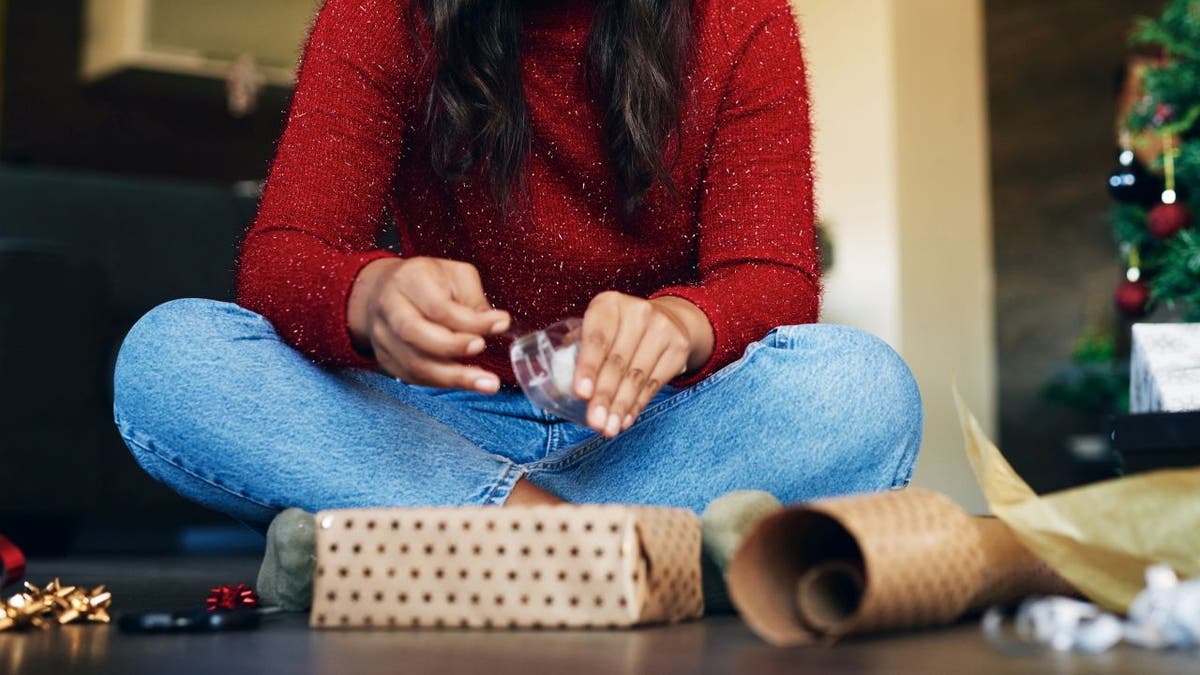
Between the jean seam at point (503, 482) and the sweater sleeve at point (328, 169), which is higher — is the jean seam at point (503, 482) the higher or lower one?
the lower one

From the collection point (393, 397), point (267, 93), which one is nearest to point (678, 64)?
point (393, 397)

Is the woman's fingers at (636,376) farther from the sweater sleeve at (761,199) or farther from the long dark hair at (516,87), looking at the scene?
the long dark hair at (516,87)

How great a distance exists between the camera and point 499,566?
0.81 meters

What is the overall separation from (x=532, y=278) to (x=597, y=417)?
1.32 feet

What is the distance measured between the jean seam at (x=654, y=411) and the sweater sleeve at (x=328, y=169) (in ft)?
0.69

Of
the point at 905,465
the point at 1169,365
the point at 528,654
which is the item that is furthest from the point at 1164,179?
the point at 528,654

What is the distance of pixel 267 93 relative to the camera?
4582 millimetres

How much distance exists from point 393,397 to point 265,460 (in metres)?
0.13

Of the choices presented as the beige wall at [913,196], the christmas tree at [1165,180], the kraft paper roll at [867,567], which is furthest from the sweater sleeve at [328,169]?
the beige wall at [913,196]

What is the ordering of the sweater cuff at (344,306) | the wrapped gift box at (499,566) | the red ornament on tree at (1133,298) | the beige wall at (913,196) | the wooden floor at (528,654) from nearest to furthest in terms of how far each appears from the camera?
the wooden floor at (528,654) → the wrapped gift box at (499,566) → the sweater cuff at (344,306) → the red ornament on tree at (1133,298) → the beige wall at (913,196)

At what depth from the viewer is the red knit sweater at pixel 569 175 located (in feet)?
3.73

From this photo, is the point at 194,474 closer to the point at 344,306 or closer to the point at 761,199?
the point at 344,306

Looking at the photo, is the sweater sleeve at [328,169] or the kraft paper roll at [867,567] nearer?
the kraft paper roll at [867,567]

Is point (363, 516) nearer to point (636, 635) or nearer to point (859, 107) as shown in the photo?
point (636, 635)
